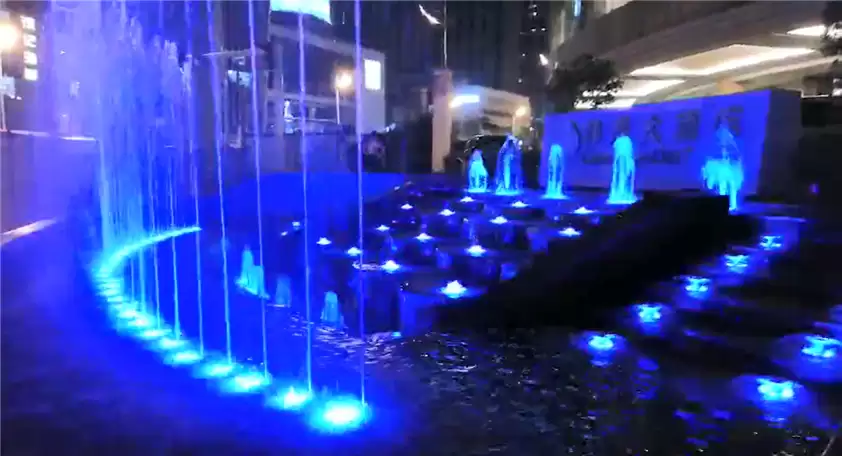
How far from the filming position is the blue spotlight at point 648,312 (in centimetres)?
490

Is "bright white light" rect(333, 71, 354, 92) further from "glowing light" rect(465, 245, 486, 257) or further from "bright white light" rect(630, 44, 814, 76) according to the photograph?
"glowing light" rect(465, 245, 486, 257)

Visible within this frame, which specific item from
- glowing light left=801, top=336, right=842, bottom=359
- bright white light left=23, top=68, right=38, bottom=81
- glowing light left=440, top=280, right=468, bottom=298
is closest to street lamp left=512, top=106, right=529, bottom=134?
bright white light left=23, top=68, right=38, bottom=81

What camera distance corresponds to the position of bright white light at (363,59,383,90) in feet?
101

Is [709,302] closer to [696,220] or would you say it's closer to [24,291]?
[696,220]

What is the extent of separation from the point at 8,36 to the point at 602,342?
1129cm

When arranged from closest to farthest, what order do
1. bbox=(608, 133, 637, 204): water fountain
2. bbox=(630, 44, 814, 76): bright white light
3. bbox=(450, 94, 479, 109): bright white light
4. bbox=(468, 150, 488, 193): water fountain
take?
1. bbox=(608, 133, 637, 204): water fountain
2. bbox=(468, 150, 488, 193): water fountain
3. bbox=(630, 44, 814, 76): bright white light
4. bbox=(450, 94, 479, 109): bright white light

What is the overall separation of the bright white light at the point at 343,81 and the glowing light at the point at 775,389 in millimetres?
24714

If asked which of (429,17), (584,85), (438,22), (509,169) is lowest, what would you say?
(509,169)

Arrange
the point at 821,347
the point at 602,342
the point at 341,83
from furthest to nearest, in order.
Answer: the point at 341,83, the point at 602,342, the point at 821,347

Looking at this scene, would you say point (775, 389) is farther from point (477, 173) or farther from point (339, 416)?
point (477, 173)

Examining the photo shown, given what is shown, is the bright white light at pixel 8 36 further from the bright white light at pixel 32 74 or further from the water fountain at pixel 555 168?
the water fountain at pixel 555 168

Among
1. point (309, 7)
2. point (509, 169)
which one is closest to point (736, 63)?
point (309, 7)

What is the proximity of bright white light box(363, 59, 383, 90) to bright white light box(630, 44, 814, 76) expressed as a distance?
13.5 meters

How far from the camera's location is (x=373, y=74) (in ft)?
104
